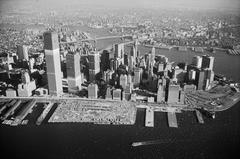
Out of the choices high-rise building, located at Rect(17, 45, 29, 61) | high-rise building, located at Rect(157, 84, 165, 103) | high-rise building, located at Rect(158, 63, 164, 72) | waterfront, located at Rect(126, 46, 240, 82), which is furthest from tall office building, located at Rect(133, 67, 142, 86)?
high-rise building, located at Rect(17, 45, 29, 61)

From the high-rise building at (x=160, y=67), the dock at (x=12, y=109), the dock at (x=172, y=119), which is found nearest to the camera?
the dock at (x=172, y=119)

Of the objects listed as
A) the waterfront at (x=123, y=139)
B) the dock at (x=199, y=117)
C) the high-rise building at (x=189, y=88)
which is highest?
the high-rise building at (x=189, y=88)

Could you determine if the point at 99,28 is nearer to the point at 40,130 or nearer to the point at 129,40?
the point at 129,40

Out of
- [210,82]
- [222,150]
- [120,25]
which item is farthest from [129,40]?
[222,150]

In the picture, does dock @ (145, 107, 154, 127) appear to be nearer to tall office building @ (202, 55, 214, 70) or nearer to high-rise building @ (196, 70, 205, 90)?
high-rise building @ (196, 70, 205, 90)

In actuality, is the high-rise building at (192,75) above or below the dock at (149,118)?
above

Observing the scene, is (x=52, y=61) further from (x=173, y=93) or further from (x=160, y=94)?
(x=173, y=93)

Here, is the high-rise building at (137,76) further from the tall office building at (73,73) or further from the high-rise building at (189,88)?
the tall office building at (73,73)

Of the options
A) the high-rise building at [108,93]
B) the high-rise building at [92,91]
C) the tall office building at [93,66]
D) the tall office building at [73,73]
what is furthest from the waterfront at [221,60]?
the tall office building at [73,73]
